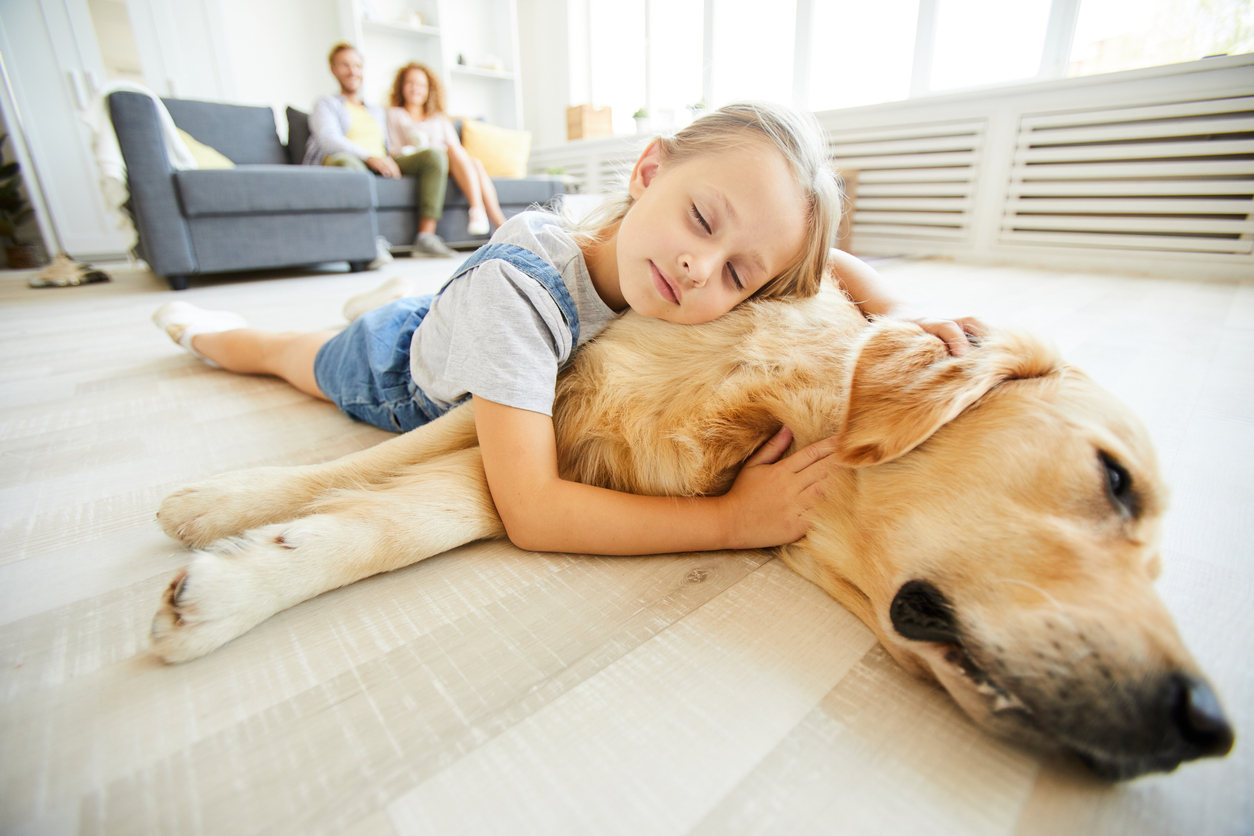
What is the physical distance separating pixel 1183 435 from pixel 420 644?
1.89 m

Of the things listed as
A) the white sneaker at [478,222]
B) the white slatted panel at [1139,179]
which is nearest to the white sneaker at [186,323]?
the white sneaker at [478,222]

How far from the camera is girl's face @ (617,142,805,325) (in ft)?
3.33

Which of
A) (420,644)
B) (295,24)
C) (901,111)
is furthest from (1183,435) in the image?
(295,24)

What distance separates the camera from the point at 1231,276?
13.2 ft

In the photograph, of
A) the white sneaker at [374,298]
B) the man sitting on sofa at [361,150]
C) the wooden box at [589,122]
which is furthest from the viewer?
the wooden box at [589,122]

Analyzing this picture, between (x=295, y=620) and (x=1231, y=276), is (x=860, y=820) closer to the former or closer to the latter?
(x=295, y=620)

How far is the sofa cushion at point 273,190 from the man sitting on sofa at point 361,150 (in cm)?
47

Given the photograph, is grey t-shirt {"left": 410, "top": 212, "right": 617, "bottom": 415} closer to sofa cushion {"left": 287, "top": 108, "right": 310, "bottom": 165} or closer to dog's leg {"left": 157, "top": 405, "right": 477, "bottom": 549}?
dog's leg {"left": 157, "top": 405, "right": 477, "bottom": 549}

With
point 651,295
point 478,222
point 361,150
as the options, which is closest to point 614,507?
point 651,295

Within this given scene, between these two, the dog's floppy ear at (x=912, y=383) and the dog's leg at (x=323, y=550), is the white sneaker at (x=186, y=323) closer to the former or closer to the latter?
the dog's leg at (x=323, y=550)

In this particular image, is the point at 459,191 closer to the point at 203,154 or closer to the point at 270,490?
the point at 203,154

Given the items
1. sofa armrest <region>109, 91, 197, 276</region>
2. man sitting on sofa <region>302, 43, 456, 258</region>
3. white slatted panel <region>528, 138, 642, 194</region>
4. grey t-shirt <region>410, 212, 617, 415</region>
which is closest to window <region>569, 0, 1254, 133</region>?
white slatted panel <region>528, 138, 642, 194</region>

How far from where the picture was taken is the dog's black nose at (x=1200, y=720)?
534 millimetres

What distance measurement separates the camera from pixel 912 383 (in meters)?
0.81
